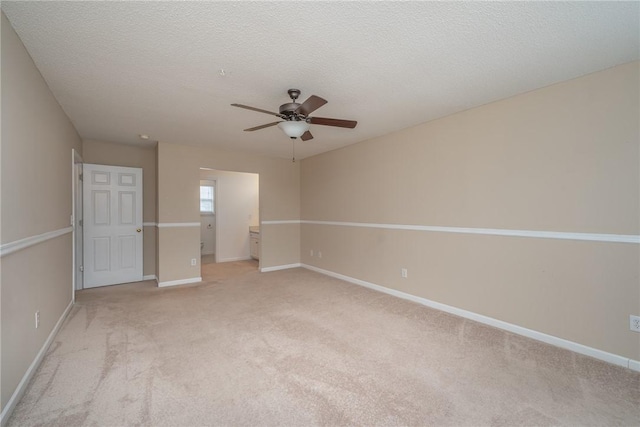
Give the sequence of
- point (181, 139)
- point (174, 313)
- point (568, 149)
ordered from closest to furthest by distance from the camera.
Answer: point (568, 149) → point (174, 313) → point (181, 139)

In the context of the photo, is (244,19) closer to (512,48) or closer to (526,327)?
(512,48)

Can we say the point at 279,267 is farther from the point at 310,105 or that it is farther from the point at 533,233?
the point at 533,233

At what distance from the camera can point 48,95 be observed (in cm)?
254

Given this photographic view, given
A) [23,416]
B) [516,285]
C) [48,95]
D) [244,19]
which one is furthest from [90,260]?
[516,285]

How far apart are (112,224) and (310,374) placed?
14.4 ft

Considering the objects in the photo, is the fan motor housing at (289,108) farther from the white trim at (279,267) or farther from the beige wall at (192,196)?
the white trim at (279,267)

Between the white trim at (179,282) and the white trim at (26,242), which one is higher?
the white trim at (26,242)

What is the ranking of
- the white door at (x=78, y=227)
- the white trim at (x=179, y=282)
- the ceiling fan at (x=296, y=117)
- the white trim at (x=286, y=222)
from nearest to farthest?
the ceiling fan at (x=296, y=117)
the white door at (x=78, y=227)
the white trim at (x=179, y=282)
the white trim at (x=286, y=222)

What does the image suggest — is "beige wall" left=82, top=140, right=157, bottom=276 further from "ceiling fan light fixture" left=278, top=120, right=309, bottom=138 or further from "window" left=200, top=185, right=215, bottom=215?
"ceiling fan light fixture" left=278, top=120, right=309, bottom=138

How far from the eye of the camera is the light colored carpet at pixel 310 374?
5.47ft

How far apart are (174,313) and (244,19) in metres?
3.22

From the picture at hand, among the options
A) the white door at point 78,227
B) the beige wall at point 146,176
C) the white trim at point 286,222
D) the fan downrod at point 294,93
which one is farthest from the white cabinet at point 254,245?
the fan downrod at point 294,93

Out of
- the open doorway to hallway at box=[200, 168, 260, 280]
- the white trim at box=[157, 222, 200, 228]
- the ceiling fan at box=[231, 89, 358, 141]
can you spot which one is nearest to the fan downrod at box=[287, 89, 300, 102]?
the ceiling fan at box=[231, 89, 358, 141]

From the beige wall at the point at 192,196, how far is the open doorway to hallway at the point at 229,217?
0.91m
